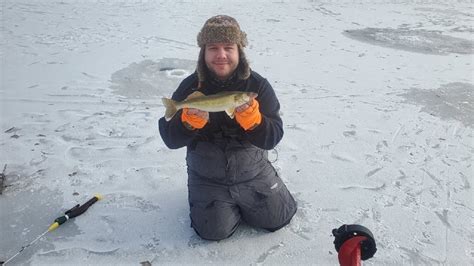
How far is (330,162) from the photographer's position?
4055mm

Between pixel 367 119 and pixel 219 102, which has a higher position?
pixel 219 102

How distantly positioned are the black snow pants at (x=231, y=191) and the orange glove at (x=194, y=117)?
302mm

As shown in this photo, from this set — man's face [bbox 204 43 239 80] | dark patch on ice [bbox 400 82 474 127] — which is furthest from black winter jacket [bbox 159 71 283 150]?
dark patch on ice [bbox 400 82 474 127]

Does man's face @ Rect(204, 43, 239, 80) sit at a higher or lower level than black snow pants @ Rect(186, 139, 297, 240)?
higher

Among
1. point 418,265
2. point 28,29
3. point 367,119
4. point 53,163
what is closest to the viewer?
point 418,265

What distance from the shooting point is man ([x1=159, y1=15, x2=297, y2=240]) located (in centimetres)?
288

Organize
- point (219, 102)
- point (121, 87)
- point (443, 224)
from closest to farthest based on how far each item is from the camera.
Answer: point (219, 102)
point (443, 224)
point (121, 87)

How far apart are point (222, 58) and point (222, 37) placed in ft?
0.47

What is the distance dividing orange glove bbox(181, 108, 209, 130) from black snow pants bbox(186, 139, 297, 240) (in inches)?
11.9

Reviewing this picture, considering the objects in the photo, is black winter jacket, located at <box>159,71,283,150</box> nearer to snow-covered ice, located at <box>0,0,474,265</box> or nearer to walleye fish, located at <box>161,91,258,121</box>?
walleye fish, located at <box>161,91,258,121</box>

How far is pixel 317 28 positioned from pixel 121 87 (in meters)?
5.64

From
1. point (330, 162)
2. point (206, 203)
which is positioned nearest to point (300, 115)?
point (330, 162)

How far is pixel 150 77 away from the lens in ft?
20.6

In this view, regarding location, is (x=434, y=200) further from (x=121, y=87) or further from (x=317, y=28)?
(x=317, y=28)
